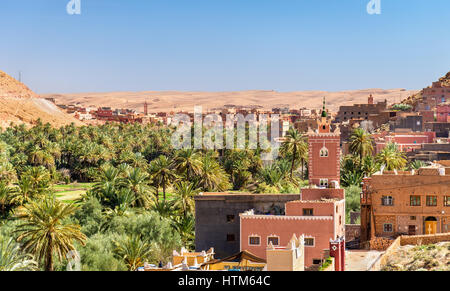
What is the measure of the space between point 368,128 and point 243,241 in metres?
66.1

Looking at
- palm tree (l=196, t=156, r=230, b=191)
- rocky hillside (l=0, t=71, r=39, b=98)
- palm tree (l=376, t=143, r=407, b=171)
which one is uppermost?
rocky hillside (l=0, t=71, r=39, b=98)

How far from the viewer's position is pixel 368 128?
96.2 meters

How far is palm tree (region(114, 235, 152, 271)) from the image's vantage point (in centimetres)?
3256

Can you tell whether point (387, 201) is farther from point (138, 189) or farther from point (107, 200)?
point (107, 200)

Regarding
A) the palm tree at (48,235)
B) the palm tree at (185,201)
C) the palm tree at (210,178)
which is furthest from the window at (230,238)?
the palm tree at (210,178)

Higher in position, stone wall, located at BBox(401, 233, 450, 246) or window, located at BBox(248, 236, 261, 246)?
stone wall, located at BBox(401, 233, 450, 246)

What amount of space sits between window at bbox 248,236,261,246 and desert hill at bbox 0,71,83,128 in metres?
101

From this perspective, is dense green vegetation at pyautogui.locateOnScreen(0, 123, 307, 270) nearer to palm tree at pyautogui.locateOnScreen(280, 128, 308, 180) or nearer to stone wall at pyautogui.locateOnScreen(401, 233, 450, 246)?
palm tree at pyautogui.locateOnScreen(280, 128, 308, 180)

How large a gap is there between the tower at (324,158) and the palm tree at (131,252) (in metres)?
10.7

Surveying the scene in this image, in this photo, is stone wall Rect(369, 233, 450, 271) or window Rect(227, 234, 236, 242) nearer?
stone wall Rect(369, 233, 450, 271)

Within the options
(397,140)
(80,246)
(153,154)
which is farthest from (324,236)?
(153,154)

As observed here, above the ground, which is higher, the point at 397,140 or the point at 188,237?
the point at 397,140

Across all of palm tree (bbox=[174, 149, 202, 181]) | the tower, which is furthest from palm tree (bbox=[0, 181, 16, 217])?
the tower
